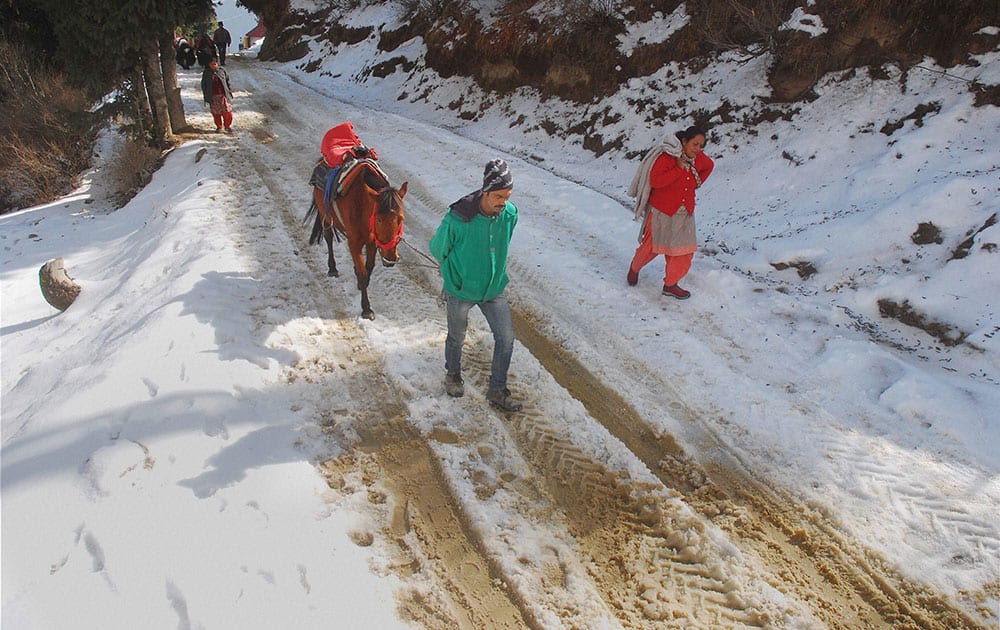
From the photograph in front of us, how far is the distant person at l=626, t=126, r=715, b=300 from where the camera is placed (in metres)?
5.12

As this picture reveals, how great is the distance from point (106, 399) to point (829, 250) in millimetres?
6949

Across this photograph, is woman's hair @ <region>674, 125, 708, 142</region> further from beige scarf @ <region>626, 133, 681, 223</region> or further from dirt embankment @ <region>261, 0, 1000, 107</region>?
dirt embankment @ <region>261, 0, 1000, 107</region>

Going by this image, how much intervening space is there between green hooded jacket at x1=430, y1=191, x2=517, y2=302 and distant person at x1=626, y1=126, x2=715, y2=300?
7.56ft

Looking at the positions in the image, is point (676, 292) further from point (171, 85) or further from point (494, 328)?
point (171, 85)

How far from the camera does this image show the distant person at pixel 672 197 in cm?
512

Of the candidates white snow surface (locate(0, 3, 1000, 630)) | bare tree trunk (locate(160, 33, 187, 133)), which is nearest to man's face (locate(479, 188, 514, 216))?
white snow surface (locate(0, 3, 1000, 630))

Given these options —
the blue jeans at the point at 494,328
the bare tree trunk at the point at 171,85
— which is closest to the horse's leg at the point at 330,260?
the blue jeans at the point at 494,328

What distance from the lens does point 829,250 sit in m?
5.82

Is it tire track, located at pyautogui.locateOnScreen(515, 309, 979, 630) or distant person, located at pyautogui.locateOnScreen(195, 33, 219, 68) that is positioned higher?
distant person, located at pyautogui.locateOnScreen(195, 33, 219, 68)

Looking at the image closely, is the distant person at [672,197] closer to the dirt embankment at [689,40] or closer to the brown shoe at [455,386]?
the brown shoe at [455,386]

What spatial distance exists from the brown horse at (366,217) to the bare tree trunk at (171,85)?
28.3 feet

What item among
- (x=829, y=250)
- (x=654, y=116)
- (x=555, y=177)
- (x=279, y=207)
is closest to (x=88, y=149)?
(x=279, y=207)

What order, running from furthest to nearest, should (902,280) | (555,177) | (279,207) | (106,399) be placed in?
(555,177), (279,207), (902,280), (106,399)

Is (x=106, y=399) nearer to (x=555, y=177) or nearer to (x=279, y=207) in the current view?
(x=279, y=207)
